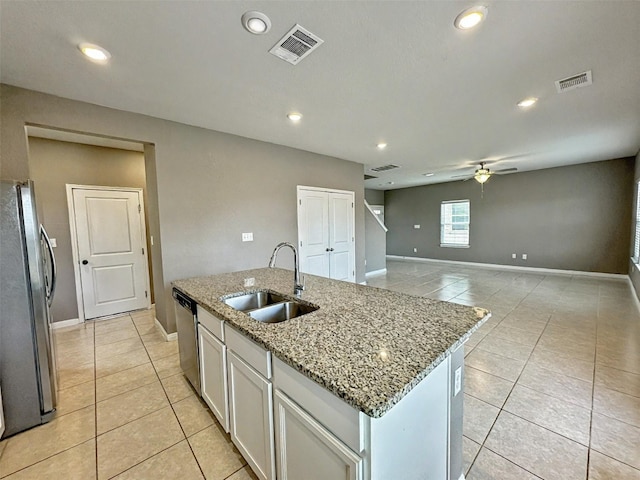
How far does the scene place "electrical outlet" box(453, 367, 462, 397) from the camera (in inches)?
49.4

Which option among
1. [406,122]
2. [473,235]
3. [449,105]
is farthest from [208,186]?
[473,235]

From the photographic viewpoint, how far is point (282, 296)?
189cm

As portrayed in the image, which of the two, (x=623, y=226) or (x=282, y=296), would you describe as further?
(x=623, y=226)

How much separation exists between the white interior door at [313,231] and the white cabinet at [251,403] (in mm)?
2956

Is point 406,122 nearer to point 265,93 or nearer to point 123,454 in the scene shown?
point 265,93

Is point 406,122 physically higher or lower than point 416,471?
→ higher

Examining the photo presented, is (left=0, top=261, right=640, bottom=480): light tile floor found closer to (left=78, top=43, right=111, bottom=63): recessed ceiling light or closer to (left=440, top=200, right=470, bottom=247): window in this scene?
(left=78, top=43, right=111, bottom=63): recessed ceiling light

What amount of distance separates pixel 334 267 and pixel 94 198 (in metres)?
3.99

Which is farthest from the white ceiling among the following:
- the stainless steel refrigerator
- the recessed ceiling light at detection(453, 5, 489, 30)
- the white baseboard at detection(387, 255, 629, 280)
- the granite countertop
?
the white baseboard at detection(387, 255, 629, 280)

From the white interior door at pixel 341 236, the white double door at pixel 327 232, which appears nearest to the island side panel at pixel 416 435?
the white double door at pixel 327 232

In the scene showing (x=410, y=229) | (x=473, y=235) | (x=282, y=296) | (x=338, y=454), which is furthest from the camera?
(x=410, y=229)

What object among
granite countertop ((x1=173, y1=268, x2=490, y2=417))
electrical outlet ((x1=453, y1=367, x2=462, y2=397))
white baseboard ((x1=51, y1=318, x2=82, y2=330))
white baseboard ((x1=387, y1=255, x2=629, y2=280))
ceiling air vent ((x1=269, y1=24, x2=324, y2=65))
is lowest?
white baseboard ((x1=387, y1=255, x2=629, y2=280))

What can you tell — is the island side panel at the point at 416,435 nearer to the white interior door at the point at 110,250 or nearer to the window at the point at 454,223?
the white interior door at the point at 110,250

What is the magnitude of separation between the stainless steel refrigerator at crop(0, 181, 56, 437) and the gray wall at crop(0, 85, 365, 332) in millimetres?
957
